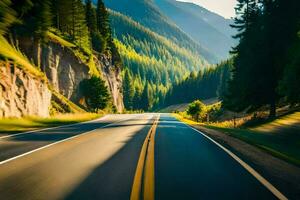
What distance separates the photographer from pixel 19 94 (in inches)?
1377

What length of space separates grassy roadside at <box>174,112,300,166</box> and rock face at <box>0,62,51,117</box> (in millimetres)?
17044

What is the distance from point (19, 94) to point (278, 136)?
23561 millimetres

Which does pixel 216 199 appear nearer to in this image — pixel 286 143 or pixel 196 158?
pixel 196 158

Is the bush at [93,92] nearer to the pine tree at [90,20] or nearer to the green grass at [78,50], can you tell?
the green grass at [78,50]

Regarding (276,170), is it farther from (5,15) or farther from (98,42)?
(98,42)

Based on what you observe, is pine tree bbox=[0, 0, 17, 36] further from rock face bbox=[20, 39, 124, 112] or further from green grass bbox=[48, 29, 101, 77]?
green grass bbox=[48, 29, 101, 77]

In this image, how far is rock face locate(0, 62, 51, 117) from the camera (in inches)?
1247

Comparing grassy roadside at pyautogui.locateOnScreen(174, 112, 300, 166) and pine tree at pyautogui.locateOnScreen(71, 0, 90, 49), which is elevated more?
pine tree at pyautogui.locateOnScreen(71, 0, 90, 49)

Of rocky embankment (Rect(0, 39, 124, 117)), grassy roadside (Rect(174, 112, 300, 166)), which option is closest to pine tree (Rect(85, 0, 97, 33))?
rocky embankment (Rect(0, 39, 124, 117))

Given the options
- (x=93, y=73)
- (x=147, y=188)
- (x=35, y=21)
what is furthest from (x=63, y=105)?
(x=147, y=188)

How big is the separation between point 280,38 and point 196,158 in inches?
1016

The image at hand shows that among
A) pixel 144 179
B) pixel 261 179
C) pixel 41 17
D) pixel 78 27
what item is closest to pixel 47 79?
pixel 41 17

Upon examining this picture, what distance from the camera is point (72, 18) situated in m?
83.4

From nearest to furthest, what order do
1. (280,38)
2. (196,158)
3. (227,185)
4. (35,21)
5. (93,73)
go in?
(227,185) → (196,158) → (280,38) → (35,21) → (93,73)
